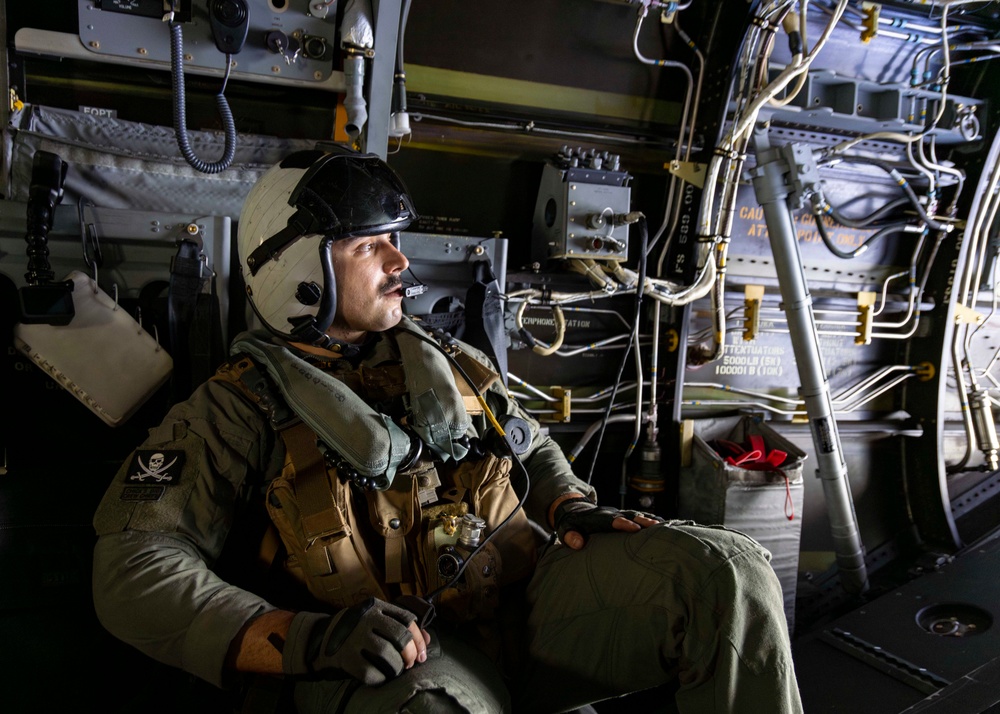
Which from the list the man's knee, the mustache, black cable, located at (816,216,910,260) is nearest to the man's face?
the mustache

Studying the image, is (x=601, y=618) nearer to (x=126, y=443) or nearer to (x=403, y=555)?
(x=403, y=555)

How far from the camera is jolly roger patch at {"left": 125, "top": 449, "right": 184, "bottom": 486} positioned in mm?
1362

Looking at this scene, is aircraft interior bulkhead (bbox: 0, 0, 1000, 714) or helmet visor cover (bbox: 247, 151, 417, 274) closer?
helmet visor cover (bbox: 247, 151, 417, 274)

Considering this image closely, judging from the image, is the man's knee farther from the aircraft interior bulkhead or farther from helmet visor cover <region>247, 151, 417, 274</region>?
helmet visor cover <region>247, 151, 417, 274</region>

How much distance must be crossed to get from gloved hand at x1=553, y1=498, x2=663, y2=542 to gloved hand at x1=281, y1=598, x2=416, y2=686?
52 centimetres

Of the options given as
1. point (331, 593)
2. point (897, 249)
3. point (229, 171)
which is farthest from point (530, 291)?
point (897, 249)

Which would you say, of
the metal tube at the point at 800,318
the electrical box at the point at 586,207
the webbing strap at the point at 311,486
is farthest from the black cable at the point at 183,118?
the metal tube at the point at 800,318

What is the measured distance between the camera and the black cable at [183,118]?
1828 millimetres

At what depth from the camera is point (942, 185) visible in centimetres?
322

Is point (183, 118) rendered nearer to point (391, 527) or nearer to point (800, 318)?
point (391, 527)

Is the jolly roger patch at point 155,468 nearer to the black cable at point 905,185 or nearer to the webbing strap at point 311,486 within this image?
the webbing strap at point 311,486

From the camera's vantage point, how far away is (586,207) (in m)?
2.59

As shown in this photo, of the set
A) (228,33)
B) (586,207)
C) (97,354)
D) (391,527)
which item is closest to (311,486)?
(391,527)

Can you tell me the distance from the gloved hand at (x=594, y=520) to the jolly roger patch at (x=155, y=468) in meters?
0.89
